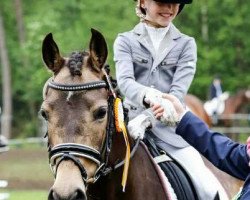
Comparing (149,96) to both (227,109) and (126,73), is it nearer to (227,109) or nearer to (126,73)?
(126,73)

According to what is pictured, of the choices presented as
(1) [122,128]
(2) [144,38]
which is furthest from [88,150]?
(2) [144,38]

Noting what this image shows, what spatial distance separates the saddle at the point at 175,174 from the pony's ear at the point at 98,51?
42.1 inches

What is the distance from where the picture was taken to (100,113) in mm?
5754

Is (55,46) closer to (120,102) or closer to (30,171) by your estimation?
(120,102)

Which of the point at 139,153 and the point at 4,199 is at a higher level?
the point at 139,153

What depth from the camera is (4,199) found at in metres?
13.5

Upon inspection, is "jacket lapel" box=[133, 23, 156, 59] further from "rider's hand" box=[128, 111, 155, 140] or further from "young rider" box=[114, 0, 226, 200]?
"rider's hand" box=[128, 111, 155, 140]

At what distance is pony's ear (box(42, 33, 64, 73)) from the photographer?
19.4ft

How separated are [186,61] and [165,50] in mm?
199

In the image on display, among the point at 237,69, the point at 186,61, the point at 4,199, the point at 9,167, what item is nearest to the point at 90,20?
the point at 237,69

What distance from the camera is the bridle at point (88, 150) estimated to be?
18.1 ft

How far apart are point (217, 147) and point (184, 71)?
71.0 inches

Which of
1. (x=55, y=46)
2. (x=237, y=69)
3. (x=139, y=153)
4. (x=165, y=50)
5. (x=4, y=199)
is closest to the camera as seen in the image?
(x=55, y=46)

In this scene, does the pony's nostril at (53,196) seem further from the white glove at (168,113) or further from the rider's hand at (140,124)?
the rider's hand at (140,124)
